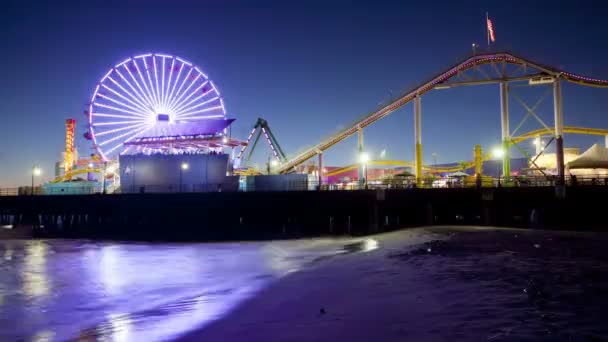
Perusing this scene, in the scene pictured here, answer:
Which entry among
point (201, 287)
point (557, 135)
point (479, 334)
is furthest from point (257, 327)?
point (557, 135)

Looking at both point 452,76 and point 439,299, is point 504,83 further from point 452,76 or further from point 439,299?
point 439,299

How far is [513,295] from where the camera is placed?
12672mm

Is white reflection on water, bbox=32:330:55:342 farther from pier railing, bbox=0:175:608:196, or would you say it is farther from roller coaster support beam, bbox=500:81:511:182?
roller coaster support beam, bbox=500:81:511:182

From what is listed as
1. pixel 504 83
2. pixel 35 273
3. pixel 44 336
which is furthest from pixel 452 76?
pixel 44 336

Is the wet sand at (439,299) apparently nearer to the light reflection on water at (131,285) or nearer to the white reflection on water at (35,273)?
the light reflection on water at (131,285)

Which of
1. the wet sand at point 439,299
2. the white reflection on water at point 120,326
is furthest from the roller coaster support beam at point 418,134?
the white reflection on water at point 120,326

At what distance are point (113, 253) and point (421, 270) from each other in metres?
20.0

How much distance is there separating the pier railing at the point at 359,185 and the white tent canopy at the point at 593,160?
1.07 m

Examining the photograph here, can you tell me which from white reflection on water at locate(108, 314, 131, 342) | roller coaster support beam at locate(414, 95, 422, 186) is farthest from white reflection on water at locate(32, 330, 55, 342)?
roller coaster support beam at locate(414, 95, 422, 186)

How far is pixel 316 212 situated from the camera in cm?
3806

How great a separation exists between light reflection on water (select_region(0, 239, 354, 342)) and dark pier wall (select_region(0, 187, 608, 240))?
228 inches

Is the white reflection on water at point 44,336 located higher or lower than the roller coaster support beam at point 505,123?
lower

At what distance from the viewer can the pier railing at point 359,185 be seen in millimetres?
36688

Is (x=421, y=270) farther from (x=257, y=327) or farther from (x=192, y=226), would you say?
(x=192, y=226)
